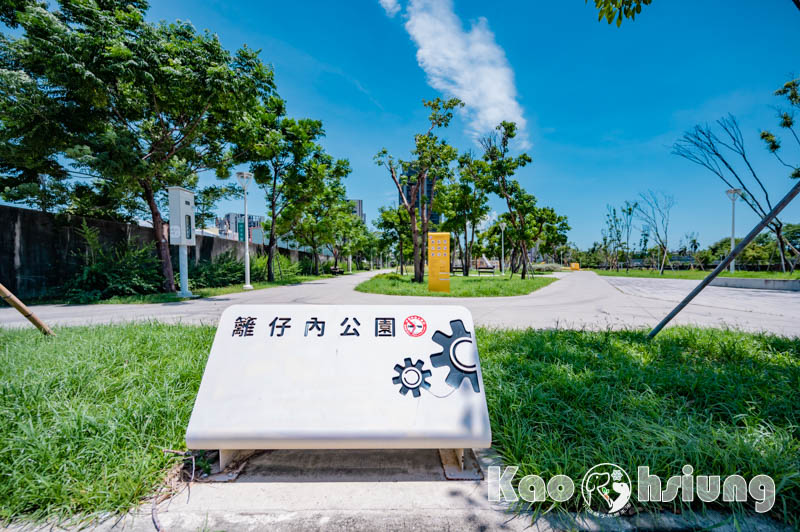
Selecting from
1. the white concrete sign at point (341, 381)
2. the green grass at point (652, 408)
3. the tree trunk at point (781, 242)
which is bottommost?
the green grass at point (652, 408)

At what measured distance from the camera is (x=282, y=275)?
2167 centimetres

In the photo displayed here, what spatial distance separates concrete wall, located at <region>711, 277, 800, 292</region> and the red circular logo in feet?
68.5

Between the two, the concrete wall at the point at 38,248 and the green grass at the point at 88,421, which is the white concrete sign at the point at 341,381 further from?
the concrete wall at the point at 38,248

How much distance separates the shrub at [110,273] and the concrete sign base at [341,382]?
1111 centimetres

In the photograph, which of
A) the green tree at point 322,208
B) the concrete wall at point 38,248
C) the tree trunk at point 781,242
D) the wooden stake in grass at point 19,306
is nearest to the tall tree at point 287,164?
the green tree at point 322,208

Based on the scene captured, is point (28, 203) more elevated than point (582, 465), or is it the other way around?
point (28, 203)

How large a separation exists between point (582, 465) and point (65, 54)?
41.6ft

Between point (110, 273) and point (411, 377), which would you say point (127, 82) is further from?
point (411, 377)

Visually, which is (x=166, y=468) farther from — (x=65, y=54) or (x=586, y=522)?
(x=65, y=54)

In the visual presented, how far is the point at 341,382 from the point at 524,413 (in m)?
1.47

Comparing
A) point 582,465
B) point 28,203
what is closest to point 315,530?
point 582,465

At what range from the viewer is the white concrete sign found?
1857mm

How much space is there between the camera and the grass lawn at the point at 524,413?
5.72 feet

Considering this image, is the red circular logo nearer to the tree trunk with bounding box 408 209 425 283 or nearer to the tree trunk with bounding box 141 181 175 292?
the tree trunk with bounding box 141 181 175 292
